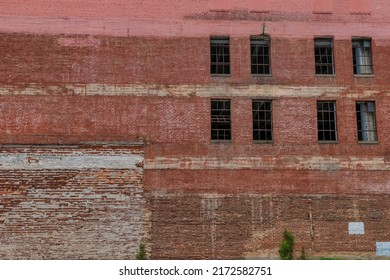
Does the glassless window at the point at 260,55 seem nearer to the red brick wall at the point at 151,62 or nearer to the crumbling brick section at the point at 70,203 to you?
the red brick wall at the point at 151,62

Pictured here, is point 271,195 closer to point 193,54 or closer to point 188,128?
point 188,128

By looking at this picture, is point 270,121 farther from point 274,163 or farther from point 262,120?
point 274,163

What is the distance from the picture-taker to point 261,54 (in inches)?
988

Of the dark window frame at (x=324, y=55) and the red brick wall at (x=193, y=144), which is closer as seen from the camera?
the red brick wall at (x=193, y=144)

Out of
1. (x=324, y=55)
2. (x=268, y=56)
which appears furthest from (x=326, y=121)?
(x=268, y=56)

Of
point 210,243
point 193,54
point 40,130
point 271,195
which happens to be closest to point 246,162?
point 271,195

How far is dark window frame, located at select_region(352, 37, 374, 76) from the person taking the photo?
25.4m

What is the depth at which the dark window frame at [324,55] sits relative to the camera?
25.2 metres

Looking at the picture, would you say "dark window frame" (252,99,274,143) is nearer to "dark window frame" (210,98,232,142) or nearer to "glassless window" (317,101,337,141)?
"dark window frame" (210,98,232,142)

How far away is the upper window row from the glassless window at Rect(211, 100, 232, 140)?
1437mm

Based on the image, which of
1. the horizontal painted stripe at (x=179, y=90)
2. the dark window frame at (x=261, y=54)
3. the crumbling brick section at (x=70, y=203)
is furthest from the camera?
the dark window frame at (x=261, y=54)

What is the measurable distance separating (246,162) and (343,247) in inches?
208

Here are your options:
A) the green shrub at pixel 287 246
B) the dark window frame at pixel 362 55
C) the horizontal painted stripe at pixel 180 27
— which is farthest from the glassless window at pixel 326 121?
the green shrub at pixel 287 246

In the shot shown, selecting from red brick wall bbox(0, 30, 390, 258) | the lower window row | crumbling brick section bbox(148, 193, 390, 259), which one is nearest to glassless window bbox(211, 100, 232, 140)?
the lower window row
